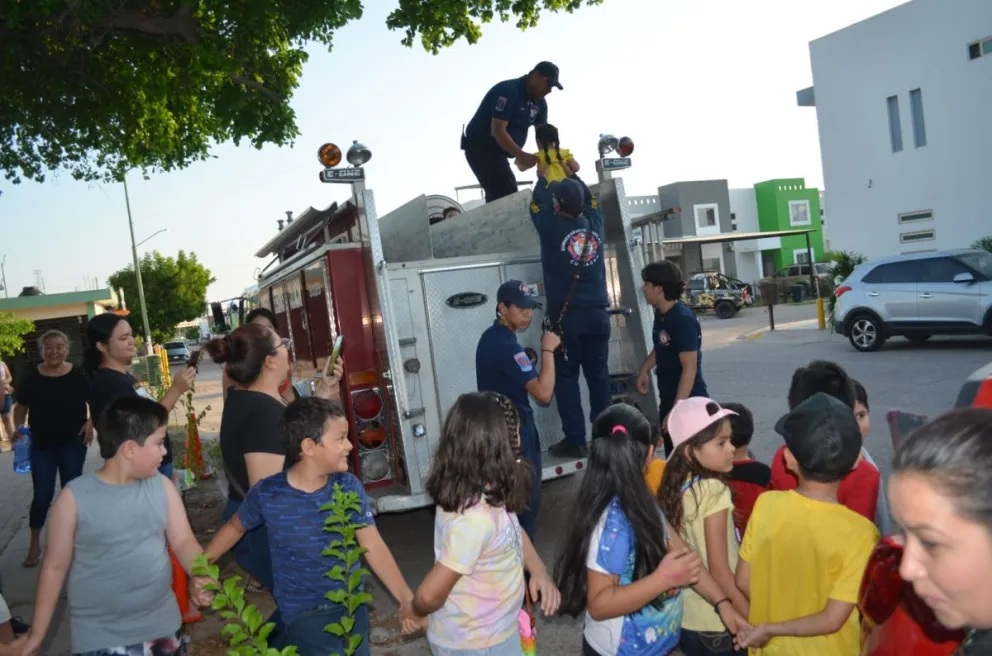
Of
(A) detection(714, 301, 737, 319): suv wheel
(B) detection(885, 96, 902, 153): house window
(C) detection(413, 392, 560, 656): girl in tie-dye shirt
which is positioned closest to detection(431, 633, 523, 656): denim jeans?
(C) detection(413, 392, 560, 656): girl in tie-dye shirt

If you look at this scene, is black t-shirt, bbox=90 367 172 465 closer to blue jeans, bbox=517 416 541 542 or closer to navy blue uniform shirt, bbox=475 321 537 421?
navy blue uniform shirt, bbox=475 321 537 421

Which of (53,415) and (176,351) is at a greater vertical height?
(53,415)

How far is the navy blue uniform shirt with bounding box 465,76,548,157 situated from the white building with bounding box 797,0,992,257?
60.7 feet

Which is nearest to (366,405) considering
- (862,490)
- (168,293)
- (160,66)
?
(862,490)

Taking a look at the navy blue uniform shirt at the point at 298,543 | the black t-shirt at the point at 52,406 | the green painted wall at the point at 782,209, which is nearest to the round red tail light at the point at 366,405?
the black t-shirt at the point at 52,406

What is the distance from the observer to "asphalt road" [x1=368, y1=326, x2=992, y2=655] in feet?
19.1

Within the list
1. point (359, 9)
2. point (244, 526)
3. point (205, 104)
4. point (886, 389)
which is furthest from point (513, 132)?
point (886, 389)

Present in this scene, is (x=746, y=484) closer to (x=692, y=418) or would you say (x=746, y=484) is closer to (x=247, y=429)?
(x=692, y=418)

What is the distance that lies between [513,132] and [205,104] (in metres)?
5.72

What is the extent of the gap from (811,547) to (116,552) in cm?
240

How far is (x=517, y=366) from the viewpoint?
449cm

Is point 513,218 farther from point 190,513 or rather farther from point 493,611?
point 190,513

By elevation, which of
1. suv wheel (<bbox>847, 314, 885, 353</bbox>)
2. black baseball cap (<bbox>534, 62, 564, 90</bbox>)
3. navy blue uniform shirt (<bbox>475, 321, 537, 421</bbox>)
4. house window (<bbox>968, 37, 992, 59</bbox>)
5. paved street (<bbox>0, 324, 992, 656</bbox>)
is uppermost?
house window (<bbox>968, 37, 992, 59</bbox>)

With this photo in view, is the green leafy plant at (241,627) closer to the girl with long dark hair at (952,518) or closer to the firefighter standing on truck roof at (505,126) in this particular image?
the girl with long dark hair at (952,518)
